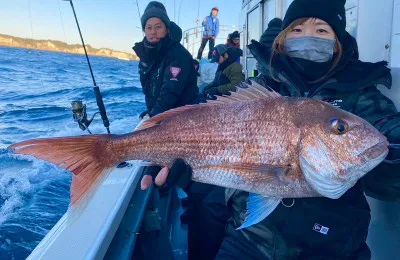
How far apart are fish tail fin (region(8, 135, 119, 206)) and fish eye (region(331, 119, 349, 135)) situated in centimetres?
114

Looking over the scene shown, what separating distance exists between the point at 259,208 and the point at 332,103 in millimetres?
753

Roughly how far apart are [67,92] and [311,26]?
56.4ft

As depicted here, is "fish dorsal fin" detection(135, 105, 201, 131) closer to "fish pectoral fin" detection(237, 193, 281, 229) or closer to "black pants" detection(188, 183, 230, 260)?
"fish pectoral fin" detection(237, 193, 281, 229)

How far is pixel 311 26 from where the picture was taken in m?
2.00

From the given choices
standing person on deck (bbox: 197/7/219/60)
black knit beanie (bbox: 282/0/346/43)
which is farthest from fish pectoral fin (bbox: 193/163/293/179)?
standing person on deck (bbox: 197/7/219/60)

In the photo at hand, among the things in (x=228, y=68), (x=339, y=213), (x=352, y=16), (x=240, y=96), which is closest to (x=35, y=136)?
(x=228, y=68)

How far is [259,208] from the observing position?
159 cm

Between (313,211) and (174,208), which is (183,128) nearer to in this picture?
(313,211)

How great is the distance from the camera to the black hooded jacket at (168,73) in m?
3.68

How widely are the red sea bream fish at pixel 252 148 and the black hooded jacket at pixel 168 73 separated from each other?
72.6 inches

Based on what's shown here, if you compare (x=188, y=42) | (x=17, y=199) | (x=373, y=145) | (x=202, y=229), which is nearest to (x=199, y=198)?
(x=202, y=229)

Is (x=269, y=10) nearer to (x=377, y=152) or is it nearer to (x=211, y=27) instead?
(x=377, y=152)

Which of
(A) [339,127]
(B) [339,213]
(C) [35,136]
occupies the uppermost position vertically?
(A) [339,127]

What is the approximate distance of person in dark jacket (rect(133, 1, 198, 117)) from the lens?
3740 mm
